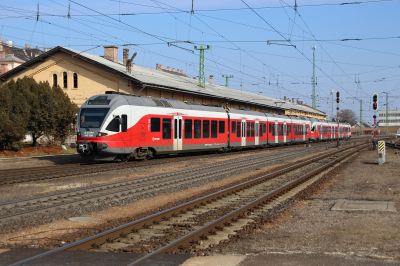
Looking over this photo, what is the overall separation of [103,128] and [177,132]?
5.46m

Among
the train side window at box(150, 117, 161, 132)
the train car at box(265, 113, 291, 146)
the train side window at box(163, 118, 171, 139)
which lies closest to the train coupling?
the train side window at box(150, 117, 161, 132)

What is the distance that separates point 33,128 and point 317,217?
22.2 metres

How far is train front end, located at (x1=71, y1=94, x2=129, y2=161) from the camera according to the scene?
17672mm

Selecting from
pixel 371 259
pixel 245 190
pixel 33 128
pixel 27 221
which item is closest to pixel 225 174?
pixel 245 190

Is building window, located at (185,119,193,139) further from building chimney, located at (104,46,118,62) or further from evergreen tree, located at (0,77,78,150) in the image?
building chimney, located at (104,46,118,62)

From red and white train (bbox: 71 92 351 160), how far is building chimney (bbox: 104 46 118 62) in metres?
17.2

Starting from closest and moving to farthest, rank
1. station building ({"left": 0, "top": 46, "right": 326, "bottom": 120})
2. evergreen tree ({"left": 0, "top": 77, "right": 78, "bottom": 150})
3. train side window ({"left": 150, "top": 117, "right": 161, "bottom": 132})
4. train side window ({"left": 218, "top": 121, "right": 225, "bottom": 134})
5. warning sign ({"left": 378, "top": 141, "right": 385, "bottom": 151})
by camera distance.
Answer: train side window ({"left": 150, "top": 117, "right": 161, "bottom": 132}) < warning sign ({"left": 378, "top": 141, "right": 385, "bottom": 151}) < evergreen tree ({"left": 0, "top": 77, "right": 78, "bottom": 150}) < train side window ({"left": 218, "top": 121, "right": 225, "bottom": 134}) < station building ({"left": 0, "top": 46, "right": 326, "bottom": 120})

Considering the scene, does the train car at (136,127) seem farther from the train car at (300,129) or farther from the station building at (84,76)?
the train car at (300,129)

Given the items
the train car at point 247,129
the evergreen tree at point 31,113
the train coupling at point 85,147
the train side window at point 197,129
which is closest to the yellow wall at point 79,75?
the evergreen tree at point 31,113

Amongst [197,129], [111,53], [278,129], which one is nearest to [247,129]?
[197,129]

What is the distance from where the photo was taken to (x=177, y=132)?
2219 cm

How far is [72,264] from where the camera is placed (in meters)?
5.29

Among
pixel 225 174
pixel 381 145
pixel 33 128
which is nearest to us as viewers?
pixel 225 174

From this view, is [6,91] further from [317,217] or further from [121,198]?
[317,217]
